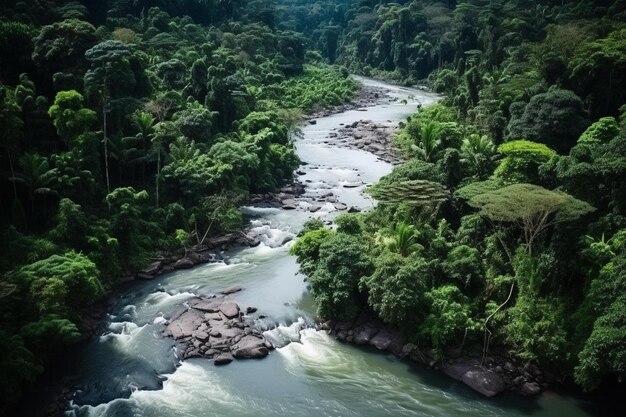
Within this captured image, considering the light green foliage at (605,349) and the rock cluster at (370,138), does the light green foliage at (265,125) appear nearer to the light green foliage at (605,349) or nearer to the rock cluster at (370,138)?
the rock cluster at (370,138)

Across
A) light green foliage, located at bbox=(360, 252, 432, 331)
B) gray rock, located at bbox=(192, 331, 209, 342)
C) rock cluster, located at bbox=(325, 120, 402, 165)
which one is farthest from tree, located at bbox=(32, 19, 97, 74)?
rock cluster, located at bbox=(325, 120, 402, 165)

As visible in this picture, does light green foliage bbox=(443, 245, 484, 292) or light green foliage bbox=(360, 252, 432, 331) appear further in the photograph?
light green foliage bbox=(443, 245, 484, 292)

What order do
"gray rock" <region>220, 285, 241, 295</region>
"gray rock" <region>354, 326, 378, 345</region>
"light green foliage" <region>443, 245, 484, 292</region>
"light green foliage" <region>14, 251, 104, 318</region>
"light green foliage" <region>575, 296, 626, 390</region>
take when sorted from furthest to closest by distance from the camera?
"gray rock" <region>220, 285, 241, 295</region>
"gray rock" <region>354, 326, 378, 345</region>
"light green foliage" <region>443, 245, 484, 292</region>
"light green foliage" <region>14, 251, 104, 318</region>
"light green foliage" <region>575, 296, 626, 390</region>

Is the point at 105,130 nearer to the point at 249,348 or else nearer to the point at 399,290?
the point at 249,348

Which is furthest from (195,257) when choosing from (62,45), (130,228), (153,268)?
(62,45)

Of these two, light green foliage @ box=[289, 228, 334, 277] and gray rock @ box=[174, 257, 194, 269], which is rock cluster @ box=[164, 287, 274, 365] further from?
gray rock @ box=[174, 257, 194, 269]

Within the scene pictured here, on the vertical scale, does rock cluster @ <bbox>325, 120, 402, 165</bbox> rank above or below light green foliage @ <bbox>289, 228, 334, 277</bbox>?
below

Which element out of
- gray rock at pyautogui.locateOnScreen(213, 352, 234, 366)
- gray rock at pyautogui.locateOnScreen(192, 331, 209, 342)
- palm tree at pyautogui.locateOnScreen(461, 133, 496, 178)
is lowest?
gray rock at pyautogui.locateOnScreen(213, 352, 234, 366)
